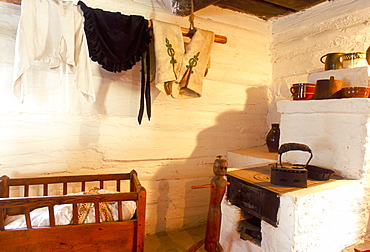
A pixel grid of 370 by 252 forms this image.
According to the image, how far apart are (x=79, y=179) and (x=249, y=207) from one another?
3.51 feet

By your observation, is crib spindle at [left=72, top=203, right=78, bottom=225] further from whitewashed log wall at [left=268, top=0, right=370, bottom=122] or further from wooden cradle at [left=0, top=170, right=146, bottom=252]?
whitewashed log wall at [left=268, top=0, right=370, bottom=122]

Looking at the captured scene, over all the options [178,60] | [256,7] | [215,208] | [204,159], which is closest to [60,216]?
[215,208]

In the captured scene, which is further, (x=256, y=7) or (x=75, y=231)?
(x=256, y=7)

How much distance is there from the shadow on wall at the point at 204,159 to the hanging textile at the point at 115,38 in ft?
3.00

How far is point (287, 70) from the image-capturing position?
9.09ft

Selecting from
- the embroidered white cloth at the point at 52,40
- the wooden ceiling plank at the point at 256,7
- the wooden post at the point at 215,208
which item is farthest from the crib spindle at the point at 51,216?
the wooden ceiling plank at the point at 256,7

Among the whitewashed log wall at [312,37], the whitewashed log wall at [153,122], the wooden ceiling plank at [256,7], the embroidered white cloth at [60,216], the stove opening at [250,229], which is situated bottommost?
the stove opening at [250,229]

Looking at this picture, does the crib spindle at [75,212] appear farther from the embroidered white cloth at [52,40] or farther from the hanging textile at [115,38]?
the hanging textile at [115,38]

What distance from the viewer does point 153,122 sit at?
2.33m

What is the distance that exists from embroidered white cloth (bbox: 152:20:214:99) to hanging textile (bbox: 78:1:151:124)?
0.09 metres

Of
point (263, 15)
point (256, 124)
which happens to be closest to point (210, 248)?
point (256, 124)

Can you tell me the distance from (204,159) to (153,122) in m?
0.62

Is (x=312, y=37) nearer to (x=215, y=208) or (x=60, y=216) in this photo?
(x=215, y=208)

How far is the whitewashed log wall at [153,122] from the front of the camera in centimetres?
189
